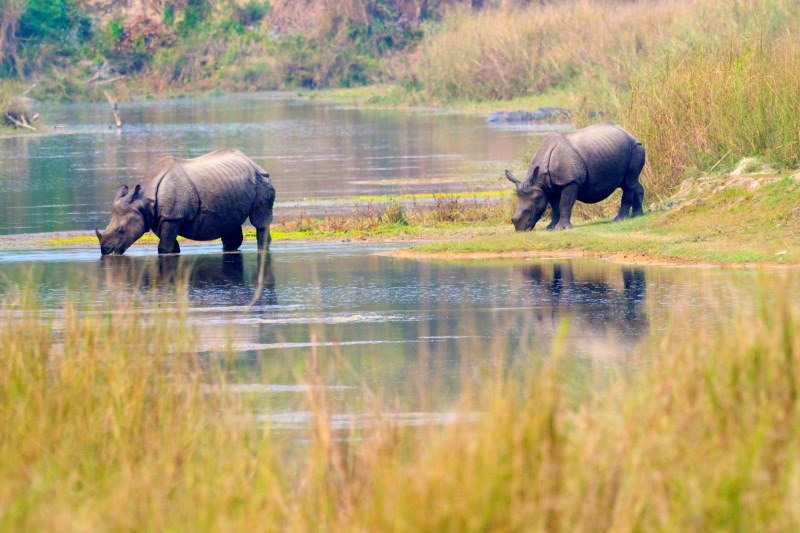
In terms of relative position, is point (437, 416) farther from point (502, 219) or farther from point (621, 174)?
point (502, 219)

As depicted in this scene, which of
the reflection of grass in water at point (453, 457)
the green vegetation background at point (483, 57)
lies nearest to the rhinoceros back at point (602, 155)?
the green vegetation background at point (483, 57)

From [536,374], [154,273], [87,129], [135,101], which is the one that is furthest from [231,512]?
[135,101]

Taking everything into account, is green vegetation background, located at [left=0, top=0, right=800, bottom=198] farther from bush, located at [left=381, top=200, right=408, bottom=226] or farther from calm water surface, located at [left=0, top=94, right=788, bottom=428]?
calm water surface, located at [left=0, top=94, right=788, bottom=428]

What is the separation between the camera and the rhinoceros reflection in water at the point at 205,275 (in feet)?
48.4

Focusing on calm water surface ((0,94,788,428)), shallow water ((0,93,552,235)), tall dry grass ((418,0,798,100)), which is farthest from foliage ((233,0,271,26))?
calm water surface ((0,94,788,428))

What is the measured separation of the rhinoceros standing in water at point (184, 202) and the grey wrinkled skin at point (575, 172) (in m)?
3.47

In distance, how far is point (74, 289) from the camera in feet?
50.4

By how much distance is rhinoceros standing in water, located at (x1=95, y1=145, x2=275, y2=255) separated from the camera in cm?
1811

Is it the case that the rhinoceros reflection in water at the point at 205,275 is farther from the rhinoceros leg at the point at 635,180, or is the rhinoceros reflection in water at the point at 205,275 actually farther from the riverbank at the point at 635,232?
the rhinoceros leg at the point at 635,180

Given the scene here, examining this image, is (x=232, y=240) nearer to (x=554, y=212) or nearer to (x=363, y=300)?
(x=554, y=212)

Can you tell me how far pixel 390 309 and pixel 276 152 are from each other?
81.4 ft

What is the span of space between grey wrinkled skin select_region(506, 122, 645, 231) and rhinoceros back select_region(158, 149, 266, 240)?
11.5 ft

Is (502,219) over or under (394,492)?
under

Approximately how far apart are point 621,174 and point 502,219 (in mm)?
2707
